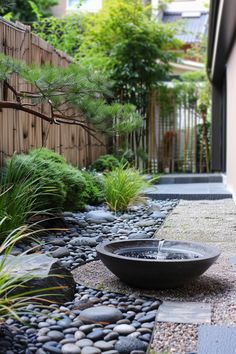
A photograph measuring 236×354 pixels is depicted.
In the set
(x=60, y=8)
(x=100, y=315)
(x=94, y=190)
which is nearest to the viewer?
(x=100, y=315)

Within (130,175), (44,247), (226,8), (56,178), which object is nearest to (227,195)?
(130,175)

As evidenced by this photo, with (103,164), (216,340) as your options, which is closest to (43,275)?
(216,340)

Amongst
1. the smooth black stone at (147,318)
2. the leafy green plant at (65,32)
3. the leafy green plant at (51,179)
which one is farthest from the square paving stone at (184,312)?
the leafy green plant at (65,32)

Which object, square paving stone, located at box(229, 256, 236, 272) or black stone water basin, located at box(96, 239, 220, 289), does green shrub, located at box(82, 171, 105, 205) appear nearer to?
square paving stone, located at box(229, 256, 236, 272)

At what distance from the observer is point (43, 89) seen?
3.67 metres

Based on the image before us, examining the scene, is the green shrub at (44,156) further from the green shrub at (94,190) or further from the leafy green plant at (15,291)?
the leafy green plant at (15,291)

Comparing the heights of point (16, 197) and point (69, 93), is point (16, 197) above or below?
below

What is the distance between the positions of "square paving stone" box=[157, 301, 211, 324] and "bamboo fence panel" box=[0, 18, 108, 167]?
2.76 metres

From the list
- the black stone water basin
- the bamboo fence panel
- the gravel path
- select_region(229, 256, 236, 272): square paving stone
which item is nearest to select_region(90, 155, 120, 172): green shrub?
the bamboo fence panel

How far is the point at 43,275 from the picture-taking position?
2424 mm

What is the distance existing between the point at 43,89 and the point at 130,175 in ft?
8.67

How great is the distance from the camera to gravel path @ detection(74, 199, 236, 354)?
210cm

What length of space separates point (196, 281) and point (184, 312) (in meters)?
0.55

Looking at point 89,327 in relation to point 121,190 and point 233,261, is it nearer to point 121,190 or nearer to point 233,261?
point 233,261
